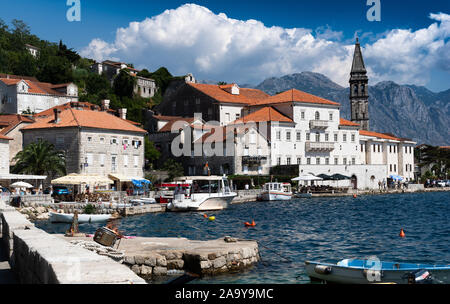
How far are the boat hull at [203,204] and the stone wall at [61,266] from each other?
34.2 meters

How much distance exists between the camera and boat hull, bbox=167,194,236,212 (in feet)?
143

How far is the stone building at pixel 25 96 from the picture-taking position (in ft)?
260

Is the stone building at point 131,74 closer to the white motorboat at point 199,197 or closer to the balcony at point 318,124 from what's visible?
the balcony at point 318,124

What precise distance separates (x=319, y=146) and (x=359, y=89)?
33.6 metres

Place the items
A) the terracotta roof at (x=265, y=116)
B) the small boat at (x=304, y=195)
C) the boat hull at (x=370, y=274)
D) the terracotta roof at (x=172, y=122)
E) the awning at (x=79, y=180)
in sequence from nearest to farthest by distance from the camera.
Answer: the boat hull at (x=370, y=274), the awning at (x=79, y=180), the small boat at (x=304, y=195), the terracotta roof at (x=265, y=116), the terracotta roof at (x=172, y=122)

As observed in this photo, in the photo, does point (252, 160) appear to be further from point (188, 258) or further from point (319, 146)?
point (188, 258)

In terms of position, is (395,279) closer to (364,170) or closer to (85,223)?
(85,223)

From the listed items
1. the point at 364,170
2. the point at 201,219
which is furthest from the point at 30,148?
the point at 364,170

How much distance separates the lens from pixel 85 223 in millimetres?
34188

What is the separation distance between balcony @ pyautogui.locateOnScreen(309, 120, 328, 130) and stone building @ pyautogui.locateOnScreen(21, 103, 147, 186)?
1075 inches

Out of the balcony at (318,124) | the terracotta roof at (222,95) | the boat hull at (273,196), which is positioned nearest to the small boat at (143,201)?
the boat hull at (273,196)

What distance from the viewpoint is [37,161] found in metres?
46.7

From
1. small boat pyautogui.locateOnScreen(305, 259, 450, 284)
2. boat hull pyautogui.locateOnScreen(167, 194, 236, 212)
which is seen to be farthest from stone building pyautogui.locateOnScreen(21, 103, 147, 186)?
small boat pyautogui.locateOnScreen(305, 259, 450, 284)

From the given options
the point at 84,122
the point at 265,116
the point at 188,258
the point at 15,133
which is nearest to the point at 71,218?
the point at 188,258
